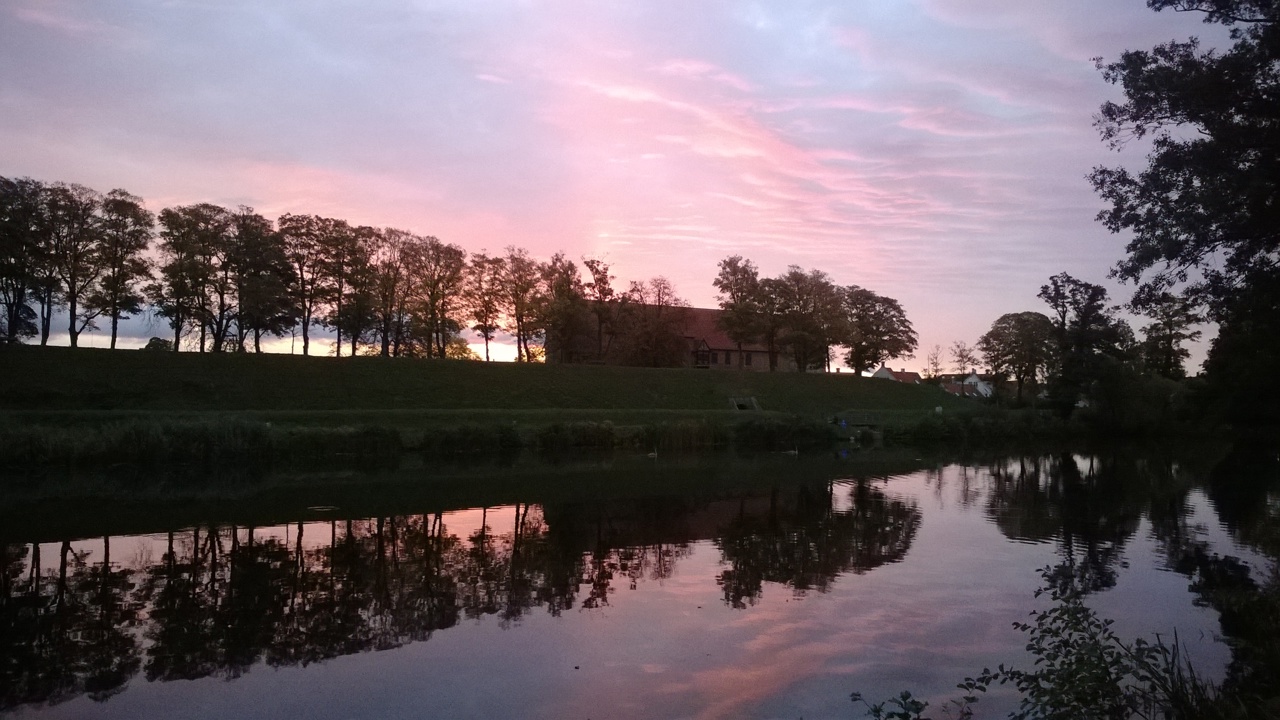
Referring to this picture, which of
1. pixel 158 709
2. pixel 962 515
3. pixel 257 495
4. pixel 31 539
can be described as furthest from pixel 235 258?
pixel 158 709

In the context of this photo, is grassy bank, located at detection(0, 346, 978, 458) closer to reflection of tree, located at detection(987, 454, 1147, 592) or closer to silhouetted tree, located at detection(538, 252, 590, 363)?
silhouetted tree, located at detection(538, 252, 590, 363)

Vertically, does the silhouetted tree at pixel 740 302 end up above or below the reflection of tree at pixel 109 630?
above

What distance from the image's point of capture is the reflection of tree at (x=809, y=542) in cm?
1350

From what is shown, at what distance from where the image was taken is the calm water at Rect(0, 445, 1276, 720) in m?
8.53

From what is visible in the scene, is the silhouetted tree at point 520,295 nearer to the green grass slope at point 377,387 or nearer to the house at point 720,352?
the green grass slope at point 377,387

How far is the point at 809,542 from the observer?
1661cm

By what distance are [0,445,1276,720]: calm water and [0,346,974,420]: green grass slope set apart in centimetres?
2175

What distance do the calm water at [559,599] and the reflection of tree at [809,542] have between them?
0.09m

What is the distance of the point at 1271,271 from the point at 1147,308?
5.23ft

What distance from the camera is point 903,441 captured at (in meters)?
48.3

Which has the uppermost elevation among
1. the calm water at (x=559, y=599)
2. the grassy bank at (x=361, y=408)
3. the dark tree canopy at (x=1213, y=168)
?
the dark tree canopy at (x=1213, y=168)

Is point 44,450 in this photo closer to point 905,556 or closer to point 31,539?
point 31,539

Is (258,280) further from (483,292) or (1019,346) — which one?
(1019,346)

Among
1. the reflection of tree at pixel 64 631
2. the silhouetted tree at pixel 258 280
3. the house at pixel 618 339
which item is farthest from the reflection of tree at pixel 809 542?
the house at pixel 618 339
